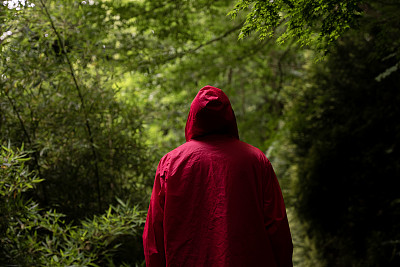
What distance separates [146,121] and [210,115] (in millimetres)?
2002

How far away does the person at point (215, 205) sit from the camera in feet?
5.79

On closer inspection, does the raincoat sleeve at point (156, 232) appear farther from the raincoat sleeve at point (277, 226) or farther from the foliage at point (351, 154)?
the foliage at point (351, 154)

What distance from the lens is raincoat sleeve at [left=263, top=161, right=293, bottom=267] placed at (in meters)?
1.85

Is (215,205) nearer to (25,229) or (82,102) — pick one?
(25,229)

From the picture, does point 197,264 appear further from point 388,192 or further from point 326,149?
point 326,149

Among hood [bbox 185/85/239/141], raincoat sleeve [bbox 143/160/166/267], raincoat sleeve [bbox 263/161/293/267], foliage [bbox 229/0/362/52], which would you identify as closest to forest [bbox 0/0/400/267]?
foliage [bbox 229/0/362/52]

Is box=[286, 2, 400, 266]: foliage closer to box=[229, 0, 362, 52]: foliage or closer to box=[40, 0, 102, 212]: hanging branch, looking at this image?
box=[229, 0, 362, 52]: foliage

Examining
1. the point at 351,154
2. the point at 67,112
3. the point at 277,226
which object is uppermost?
the point at 67,112

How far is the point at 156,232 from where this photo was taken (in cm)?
188

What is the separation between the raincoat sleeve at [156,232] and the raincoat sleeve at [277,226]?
0.52m

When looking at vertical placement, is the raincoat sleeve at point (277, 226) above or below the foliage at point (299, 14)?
below

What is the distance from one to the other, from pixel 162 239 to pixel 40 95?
Result: 2.08m

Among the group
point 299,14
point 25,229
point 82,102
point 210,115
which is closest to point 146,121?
point 82,102

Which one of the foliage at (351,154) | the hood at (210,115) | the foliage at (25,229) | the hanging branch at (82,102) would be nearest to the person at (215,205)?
the hood at (210,115)
